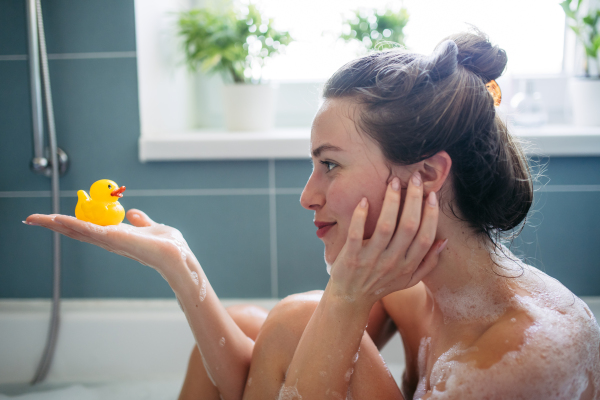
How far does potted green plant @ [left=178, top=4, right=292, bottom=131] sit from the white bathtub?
0.67 meters

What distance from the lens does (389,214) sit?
690mm

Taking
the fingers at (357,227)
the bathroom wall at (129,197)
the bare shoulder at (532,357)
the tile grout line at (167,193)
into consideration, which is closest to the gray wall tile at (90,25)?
the bathroom wall at (129,197)

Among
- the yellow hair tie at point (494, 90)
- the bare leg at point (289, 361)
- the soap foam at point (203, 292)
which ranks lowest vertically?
the bare leg at point (289, 361)

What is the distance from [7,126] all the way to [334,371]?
4.05 feet

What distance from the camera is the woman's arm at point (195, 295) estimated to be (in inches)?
30.7

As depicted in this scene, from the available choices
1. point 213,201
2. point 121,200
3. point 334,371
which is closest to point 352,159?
point 334,371

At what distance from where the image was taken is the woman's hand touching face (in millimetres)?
689

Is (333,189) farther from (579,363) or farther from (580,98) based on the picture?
(580,98)

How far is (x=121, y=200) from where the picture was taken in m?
1.44

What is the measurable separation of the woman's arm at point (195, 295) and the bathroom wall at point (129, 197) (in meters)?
0.53

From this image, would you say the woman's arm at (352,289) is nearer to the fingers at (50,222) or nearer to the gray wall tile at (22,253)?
the fingers at (50,222)

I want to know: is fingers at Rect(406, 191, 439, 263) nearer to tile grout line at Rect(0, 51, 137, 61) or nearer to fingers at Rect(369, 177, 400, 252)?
fingers at Rect(369, 177, 400, 252)

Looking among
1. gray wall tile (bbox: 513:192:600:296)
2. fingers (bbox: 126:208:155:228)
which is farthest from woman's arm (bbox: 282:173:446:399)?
gray wall tile (bbox: 513:192:600:296)

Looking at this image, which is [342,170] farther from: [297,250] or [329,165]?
[297,250]
